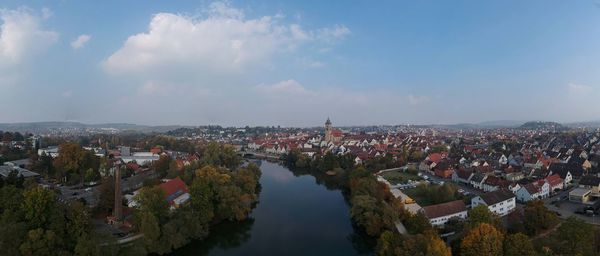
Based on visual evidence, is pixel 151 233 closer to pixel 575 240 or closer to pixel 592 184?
pixel 575 240

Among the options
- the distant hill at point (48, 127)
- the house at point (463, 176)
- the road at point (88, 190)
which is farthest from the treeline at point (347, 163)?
the distant hill at point (48, 127)

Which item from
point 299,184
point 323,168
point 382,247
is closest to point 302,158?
point 323,168

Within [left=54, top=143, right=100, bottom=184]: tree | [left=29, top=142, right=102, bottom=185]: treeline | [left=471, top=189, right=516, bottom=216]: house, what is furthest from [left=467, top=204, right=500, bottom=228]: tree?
[left=54, top=143, right=100, bottom=184]: tree

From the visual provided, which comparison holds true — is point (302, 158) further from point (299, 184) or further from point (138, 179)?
point (138, 179)

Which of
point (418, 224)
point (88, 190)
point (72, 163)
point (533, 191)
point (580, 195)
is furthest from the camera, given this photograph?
point (72, 163)

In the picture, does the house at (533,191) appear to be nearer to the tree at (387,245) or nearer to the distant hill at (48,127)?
the tree at (387,245)

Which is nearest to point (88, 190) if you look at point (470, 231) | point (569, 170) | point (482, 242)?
point (470, 231)
